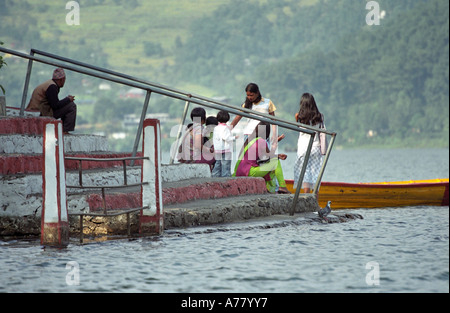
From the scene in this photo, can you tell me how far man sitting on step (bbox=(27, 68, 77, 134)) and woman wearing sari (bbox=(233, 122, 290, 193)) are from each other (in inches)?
104

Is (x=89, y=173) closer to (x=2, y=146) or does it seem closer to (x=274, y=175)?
(x=2, y=146)

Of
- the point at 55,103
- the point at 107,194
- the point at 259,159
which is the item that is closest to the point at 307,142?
the point at 259,159

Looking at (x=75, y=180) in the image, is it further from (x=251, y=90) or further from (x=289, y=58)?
(x=289, y=58)

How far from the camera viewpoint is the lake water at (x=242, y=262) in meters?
8.18

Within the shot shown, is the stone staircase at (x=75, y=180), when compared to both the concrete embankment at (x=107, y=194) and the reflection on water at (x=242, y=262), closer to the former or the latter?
the concrete embankment at (x=107, y=194)

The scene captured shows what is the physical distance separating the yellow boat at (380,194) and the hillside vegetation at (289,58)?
9767 centimetres

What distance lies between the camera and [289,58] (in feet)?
→ 555

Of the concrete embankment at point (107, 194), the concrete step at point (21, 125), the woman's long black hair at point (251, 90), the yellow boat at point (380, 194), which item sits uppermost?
the woman's long black hair at point (251, 90)

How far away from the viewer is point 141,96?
544 feet

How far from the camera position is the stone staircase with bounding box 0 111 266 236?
1027cm

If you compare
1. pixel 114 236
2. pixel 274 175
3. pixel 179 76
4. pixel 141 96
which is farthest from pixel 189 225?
pixel 179 76

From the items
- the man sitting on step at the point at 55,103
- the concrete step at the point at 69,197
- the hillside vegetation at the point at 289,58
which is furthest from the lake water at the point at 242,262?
the hillside vegetation at the point at 289,58

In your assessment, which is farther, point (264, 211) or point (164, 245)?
point (264, 211)

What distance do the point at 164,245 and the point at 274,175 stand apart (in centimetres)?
430
